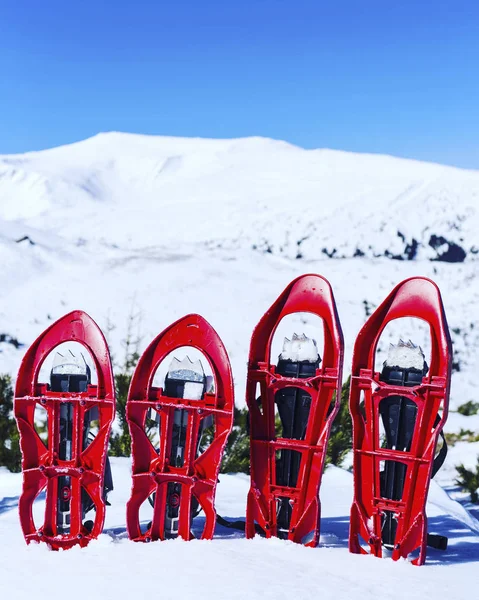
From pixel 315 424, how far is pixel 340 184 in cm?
3863

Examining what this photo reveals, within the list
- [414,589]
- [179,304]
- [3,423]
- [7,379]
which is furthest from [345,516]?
[179,304]

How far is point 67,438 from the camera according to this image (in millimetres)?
5062

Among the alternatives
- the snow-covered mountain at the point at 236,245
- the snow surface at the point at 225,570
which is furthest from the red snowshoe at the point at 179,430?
the snow-covered mountain at the point at 236,245

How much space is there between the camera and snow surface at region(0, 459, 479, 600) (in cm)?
385

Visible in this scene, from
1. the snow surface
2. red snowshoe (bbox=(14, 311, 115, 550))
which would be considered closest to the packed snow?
the snow surface

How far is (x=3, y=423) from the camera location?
8539mm

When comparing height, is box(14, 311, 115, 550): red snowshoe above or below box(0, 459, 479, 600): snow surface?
above

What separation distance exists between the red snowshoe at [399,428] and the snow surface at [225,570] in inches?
7.9

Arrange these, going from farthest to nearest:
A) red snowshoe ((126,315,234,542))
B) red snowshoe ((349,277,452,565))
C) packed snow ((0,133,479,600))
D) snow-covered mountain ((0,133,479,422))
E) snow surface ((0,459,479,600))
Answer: snow-covered mountain ((0,133,479,422))
red snowshoe ((126,315,234,542))
red snowshoe ((349,277,452,565))
packed snow ((0,133,479,600))
snow surface ((0,459,479,600))

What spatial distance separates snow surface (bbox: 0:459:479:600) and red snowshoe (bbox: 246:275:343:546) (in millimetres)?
215

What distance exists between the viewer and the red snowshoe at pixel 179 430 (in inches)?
192

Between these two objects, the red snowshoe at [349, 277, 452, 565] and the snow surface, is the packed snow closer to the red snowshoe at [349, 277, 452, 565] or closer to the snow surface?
the snow surface

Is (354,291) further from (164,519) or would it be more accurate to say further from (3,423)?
(164,519)

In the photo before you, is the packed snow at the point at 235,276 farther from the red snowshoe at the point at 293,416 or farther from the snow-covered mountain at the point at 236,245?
the red snowshoe at the point at 293,416
